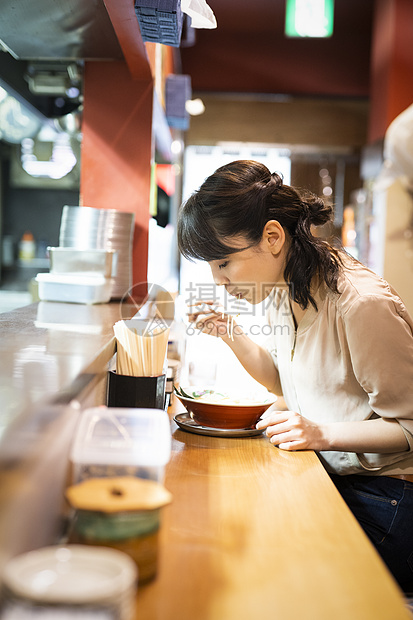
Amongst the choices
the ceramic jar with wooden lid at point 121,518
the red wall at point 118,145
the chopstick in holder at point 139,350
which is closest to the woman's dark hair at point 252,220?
the chopstick in holder at point 139,350

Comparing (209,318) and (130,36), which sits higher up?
(130,36)

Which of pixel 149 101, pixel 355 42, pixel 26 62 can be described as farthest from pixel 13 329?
pixel 355 42

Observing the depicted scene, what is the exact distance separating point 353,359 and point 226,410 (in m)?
0.33

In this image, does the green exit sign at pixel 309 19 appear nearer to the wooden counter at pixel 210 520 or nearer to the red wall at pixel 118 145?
the red wall at pixel 118 145

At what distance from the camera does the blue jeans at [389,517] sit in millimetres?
1511

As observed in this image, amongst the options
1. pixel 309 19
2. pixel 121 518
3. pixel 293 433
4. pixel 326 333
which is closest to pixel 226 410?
pixel 293 433

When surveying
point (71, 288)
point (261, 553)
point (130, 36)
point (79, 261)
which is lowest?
point (261, 553)

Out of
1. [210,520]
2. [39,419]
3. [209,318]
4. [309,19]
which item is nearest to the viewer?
[39,419]

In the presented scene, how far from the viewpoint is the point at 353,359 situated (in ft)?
4.87

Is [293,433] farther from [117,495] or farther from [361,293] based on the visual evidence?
[117,495]

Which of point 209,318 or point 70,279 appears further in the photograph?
point 70,279

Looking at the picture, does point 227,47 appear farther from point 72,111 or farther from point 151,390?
point 151,390

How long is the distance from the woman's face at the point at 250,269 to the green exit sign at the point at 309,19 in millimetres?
3921

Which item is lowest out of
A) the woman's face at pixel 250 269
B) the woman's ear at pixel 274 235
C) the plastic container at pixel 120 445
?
the plastic container at pixel 120 445
